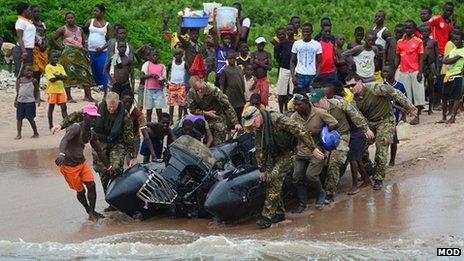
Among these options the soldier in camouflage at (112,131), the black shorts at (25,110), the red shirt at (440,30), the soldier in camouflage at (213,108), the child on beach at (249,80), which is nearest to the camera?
the soldier in camouflage at (112,131)

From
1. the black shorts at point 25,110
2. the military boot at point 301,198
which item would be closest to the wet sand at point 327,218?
the military boot at point 301,198

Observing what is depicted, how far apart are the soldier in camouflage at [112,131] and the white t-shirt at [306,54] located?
520 cm

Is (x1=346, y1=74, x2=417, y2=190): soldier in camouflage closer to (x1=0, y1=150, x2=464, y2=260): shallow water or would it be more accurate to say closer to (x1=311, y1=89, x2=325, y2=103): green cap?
(x1=0, y1=150, x2=464, y2=260): shallow water

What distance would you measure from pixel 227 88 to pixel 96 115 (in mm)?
4215

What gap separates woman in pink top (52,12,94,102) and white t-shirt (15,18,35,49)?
0.50m

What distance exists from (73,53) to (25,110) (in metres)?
2.33

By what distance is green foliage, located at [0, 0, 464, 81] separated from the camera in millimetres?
23531

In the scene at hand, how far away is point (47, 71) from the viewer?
58.2 ft

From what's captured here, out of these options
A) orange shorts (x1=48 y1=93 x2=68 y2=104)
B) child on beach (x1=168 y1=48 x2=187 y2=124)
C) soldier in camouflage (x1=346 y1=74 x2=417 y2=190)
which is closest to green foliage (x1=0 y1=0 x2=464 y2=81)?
orange shorts (x1=48 y1=93 x2=68 y2=104)

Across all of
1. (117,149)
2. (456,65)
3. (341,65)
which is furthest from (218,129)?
(456,65)

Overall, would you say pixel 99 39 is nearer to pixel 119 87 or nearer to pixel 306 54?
pixel 119 87

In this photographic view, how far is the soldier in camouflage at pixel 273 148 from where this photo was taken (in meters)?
11.5

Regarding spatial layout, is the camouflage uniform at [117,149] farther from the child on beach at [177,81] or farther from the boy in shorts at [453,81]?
the boy in shorts at [453,81]

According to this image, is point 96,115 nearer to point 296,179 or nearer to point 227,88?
point 296,179
